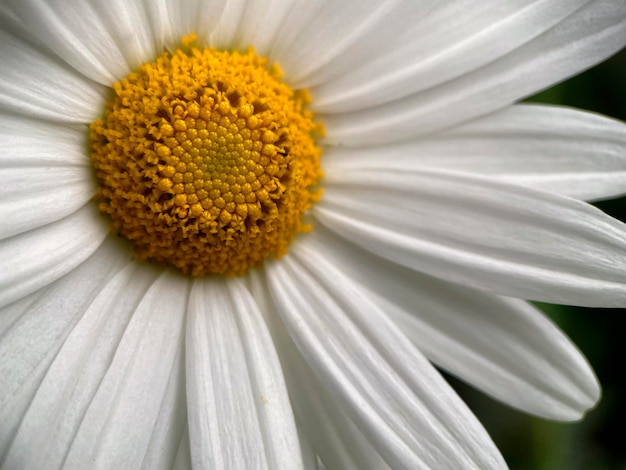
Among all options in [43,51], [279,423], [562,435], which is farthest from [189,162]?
[562,435]

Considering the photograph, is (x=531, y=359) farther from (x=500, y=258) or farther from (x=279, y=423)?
(x=279, y=423)

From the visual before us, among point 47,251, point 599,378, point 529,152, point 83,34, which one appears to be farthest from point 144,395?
point 599,378

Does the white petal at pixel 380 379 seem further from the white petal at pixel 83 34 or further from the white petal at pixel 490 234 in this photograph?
the white petal at pixel 83 34

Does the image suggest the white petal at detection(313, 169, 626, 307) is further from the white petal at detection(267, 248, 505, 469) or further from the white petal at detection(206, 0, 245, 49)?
the white petal at detection(206, 0, 245, 49)

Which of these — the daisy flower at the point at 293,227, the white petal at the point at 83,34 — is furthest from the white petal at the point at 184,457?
the white petal at the point at 83,34

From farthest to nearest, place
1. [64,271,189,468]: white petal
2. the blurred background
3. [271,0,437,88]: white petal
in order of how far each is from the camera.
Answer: the blurred background → [271,0,437,88]: white petal → [64,271,189,468]: white petal

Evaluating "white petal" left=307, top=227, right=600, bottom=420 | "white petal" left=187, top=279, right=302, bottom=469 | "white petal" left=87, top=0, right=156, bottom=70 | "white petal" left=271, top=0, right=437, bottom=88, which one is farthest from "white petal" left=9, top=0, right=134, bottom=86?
"white petal" left=307, top=227, right=600, bottom=420
